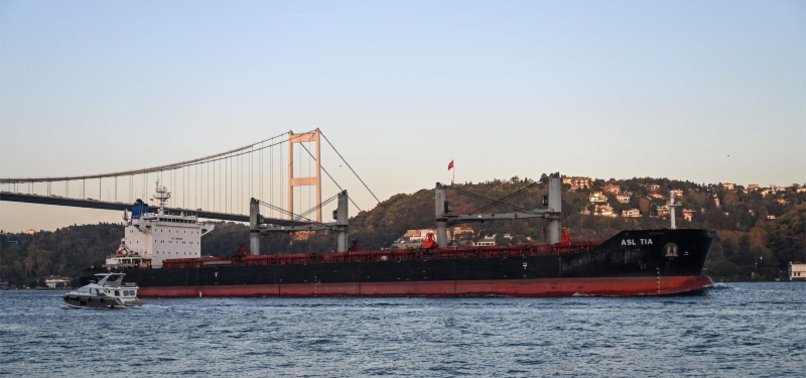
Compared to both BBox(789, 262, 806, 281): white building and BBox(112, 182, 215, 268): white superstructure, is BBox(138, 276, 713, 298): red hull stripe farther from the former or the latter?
BBox(789, 262, 806, 281): white building

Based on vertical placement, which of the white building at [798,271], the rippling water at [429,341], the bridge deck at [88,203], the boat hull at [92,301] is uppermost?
the bridge deck at [88,203]

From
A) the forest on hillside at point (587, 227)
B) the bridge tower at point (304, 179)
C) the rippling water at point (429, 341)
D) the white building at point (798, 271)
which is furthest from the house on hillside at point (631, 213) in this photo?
the rippling water at point (429, 341)

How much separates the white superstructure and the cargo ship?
0.23ft

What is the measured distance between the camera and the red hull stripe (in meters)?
47.7

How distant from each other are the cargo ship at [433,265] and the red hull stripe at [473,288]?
5cm

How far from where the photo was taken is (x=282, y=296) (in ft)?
195

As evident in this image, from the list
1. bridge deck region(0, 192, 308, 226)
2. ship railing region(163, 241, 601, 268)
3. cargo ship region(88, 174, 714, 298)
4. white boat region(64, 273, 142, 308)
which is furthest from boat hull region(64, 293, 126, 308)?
bridge deck region(0, 192, 308, 226)

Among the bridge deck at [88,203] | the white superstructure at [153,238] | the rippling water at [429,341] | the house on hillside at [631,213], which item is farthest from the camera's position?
the house on hillside at [631,213]

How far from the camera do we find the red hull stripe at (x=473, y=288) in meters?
47.7

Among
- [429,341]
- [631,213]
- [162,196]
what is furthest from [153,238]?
[631,213]

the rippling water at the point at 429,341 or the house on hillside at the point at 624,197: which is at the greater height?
the house on hillside at the point at 624,197

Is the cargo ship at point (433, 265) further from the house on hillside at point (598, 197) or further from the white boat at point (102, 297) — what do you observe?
the house on hillside at point (598, 197)

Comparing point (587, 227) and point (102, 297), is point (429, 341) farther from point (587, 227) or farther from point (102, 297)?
point (587, 227)

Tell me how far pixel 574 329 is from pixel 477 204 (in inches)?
4870
